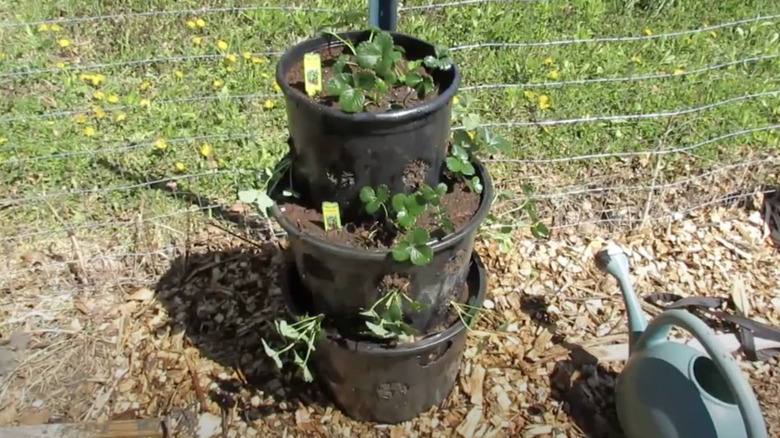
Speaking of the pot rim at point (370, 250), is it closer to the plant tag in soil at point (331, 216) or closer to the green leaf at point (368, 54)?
the plant tag in soil at point (331, 216)

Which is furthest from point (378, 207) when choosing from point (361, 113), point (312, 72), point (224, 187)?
point (224, 187)

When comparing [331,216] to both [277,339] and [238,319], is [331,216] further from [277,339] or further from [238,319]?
[238,319]

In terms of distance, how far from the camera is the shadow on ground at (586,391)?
248 centimetres

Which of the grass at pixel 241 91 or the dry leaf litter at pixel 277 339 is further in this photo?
the grass at pixel 241 91

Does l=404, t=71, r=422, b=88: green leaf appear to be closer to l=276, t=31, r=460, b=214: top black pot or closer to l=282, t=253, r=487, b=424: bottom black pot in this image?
l=276, t=31, r=460, b=214: top black pot

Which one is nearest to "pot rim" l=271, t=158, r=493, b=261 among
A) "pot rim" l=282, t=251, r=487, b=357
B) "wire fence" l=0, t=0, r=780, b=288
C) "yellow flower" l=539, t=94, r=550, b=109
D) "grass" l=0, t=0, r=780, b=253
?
"pot rim" l=282, t=251, r=487, b=357

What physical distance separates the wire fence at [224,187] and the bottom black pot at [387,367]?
2.36 feet

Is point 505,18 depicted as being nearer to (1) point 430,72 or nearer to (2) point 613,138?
(2) point 613,138

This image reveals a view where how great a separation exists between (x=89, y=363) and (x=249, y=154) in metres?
1.03

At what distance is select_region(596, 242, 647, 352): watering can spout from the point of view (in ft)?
7.95

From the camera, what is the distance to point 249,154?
3.17 m

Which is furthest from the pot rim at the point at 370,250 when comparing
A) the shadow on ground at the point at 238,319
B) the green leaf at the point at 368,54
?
the shadow on ground at the point at 238,319

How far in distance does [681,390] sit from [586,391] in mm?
517

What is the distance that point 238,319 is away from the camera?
2.77m
